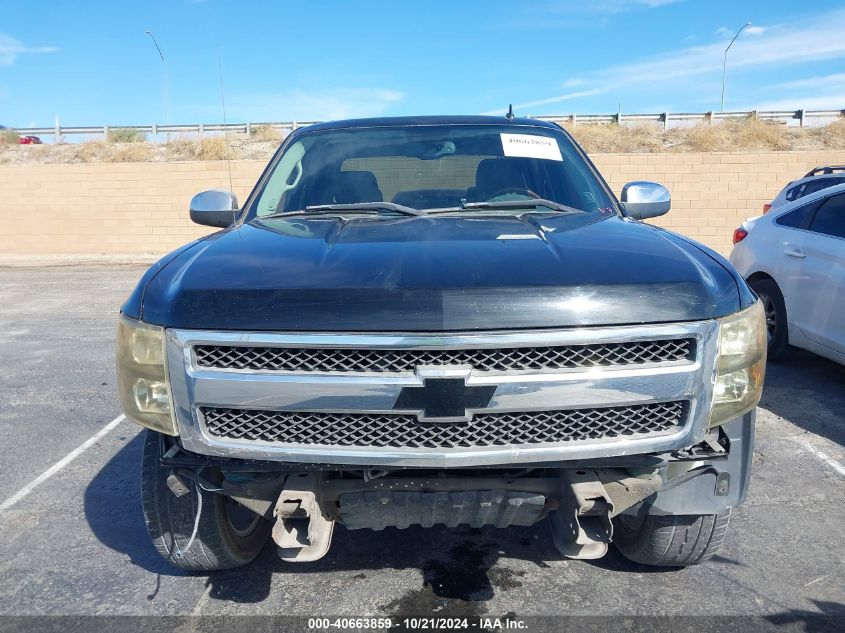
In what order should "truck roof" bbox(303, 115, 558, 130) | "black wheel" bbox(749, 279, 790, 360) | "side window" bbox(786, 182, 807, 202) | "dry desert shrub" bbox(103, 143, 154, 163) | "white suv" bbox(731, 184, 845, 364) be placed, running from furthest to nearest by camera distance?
"dry desert shrub" bbox(103, 143, 154, 163) < "side window" bbox(786, 182, 807, 202) < "black wheel" bbox(749, 279, 790, 360) < "white suv" bbox(731, 184, 845, 364) < "truck roof" bbox(303, 115, 558, 130)

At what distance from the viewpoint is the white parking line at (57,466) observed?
12.6 ft

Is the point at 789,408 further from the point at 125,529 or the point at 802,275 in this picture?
the point at 125,529

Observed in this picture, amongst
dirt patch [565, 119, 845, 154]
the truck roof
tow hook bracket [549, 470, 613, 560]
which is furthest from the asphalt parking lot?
dirt patch [565, 119, 845, 154]

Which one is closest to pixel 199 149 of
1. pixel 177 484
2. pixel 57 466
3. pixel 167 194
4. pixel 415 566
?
pixel 167 194

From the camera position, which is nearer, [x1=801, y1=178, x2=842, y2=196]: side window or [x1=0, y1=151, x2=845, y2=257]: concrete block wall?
[x1=801, y1=178, x2=842, y2=196]: side window

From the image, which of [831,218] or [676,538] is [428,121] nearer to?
[676,538]

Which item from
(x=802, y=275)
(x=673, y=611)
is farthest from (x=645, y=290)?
(x=802, y=275)

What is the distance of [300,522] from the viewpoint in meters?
2.45

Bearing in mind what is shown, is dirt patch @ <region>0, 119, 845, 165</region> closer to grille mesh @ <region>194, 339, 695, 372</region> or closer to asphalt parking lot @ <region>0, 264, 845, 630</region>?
asphalt parking lot @ <region>0, 264, 845, 630</region>

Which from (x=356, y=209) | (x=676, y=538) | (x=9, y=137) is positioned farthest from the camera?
(x=9, y=137)

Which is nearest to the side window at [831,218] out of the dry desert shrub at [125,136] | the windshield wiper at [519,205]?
the windshield wiper at [519,205]

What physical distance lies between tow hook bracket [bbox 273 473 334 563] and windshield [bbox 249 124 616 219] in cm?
140

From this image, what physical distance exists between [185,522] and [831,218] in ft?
17.8

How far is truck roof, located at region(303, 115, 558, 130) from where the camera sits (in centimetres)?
397
